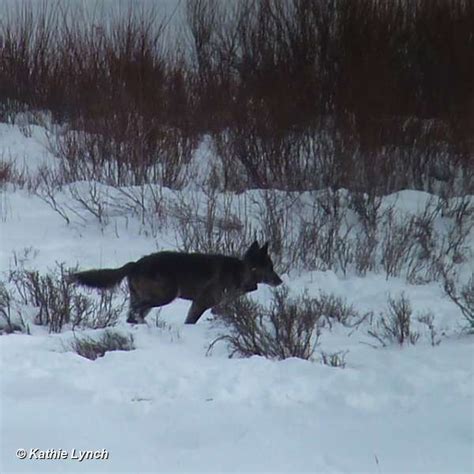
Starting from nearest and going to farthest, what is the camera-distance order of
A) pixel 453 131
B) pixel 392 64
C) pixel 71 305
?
1. pixel 71 305
2. pixel 453 131
3. pixel 392 64

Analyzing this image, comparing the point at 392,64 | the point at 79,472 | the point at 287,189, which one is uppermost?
the point at 392,64

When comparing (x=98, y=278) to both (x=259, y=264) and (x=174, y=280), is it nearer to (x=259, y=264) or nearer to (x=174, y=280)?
(x=174, y=280)

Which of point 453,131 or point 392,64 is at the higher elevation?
point 392,64

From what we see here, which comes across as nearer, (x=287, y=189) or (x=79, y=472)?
(x=79, y=472)

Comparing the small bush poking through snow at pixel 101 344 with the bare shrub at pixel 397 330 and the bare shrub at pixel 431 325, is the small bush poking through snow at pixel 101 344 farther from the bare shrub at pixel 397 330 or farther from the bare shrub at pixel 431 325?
the bare shrub at pixel 431 325

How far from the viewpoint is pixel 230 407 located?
4.92 metres

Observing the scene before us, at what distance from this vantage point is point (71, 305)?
718cm

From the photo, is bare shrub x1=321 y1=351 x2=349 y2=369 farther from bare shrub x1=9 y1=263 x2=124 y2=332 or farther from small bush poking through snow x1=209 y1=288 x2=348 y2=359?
bare shrub x1=9 y1=263 x2=124 y2=332

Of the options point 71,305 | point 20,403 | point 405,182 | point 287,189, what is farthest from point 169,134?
point 20,403

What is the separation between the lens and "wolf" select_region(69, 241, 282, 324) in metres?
7.38

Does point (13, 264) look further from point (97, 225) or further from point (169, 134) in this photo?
point (169, 134)

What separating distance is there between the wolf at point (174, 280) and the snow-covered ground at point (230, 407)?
626mm

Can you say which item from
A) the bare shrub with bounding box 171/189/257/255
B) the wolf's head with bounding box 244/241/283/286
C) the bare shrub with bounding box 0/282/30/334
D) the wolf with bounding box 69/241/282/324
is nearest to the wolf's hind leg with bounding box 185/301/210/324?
the wolf with bounding box 69/241/282/324

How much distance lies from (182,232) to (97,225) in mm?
1161
